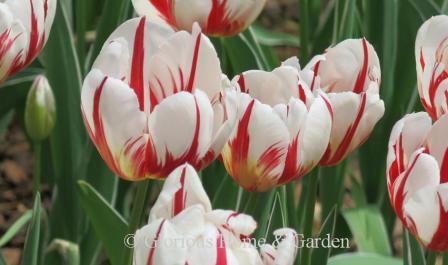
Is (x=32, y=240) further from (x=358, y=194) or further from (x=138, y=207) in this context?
(x=358, y=194)

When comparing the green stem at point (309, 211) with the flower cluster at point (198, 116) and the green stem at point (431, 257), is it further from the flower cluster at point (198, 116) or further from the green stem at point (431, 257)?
the green stem at point (431, 257)

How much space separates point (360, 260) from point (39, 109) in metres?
0.44

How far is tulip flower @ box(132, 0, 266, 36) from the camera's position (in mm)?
1178

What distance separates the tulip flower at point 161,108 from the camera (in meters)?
0.84

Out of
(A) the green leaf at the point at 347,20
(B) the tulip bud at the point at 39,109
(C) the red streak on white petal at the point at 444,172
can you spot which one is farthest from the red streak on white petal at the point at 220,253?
(A) the green leaf at the point at 347,20

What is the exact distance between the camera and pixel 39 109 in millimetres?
1295

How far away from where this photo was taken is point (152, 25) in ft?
3.06

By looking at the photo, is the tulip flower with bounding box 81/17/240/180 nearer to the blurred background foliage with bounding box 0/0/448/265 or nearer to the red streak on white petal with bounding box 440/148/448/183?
the red streak on white petal with bounding box 440/148/448/183

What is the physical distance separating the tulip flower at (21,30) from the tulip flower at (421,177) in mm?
345

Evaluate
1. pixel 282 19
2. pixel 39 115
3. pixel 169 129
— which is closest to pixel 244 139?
pixel 169 129

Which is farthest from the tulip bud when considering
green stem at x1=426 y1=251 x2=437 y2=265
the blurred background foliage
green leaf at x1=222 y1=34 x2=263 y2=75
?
green stem at x1=426 y1=251 x2=437 y2=265

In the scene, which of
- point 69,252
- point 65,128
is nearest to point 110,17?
point 65,128

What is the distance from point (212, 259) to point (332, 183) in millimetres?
959

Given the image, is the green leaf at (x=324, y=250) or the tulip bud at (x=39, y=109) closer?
the green leaf at (x=324, y=250)
